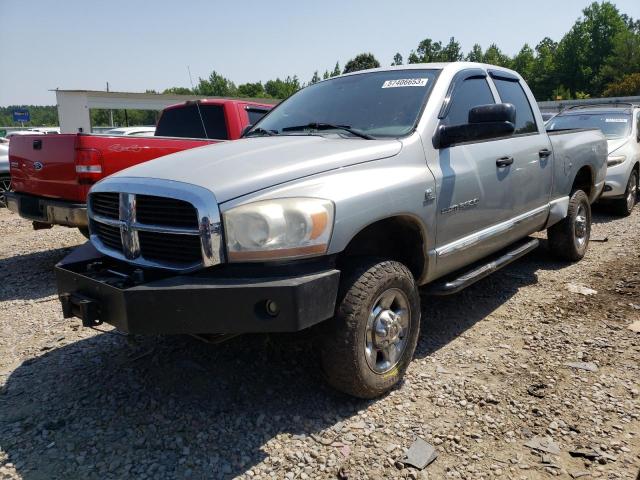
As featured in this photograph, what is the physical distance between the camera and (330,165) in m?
2.69

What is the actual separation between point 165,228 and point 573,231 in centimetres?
450

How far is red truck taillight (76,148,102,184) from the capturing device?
4879 mm

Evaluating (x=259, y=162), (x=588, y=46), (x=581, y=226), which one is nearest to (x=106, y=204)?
(x=259, y=162)

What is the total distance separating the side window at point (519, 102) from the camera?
4301mm

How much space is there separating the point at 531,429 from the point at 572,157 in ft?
11.2

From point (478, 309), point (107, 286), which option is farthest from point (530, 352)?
point (107, 286)

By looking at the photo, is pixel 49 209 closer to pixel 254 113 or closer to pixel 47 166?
pixel 47 166

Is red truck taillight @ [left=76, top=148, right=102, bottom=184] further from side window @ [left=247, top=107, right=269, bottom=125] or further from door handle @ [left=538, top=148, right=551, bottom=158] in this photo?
door handle @ [left=538, top=148, right=551, bottom=158]

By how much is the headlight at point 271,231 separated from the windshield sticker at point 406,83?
1592 millimetres

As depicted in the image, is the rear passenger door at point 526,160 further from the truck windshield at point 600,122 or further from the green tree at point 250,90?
the green tree at point 250,90

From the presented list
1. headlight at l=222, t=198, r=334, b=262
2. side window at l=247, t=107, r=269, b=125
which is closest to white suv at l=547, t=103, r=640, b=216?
side window at l=247, t=107, r=269, b=125

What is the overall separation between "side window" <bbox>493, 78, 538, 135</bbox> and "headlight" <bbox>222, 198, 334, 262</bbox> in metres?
2.63

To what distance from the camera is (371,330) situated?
2785mm

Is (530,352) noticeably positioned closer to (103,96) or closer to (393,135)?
(393,135)
